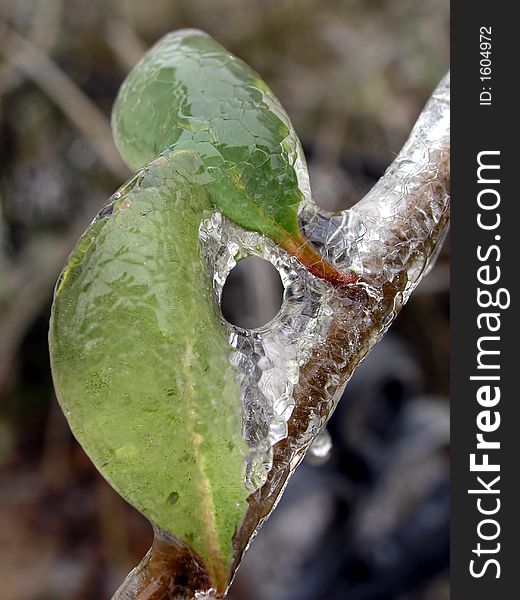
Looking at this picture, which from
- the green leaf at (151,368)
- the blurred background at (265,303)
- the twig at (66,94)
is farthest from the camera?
the twig at (66,94)

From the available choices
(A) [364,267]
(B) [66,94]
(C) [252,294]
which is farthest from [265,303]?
(A) [364,267]

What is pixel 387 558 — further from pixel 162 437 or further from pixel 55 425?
pixel 162 437

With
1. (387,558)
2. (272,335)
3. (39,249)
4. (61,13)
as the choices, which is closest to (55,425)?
(39,249)

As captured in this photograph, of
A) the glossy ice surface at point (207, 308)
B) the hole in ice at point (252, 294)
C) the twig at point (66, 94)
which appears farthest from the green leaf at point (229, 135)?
the twig at point (66, 94)

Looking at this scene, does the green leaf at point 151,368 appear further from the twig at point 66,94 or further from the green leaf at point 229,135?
the twig at point 66,94

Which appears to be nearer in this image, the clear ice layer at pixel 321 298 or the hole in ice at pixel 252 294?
the clear ice layer at pixel 321 298

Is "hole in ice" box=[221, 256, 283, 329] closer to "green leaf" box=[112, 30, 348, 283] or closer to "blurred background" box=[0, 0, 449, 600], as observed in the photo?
"blurred background" box=[0, 0, 449, 600]

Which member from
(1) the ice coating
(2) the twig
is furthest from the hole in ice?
(1) the ice coating
